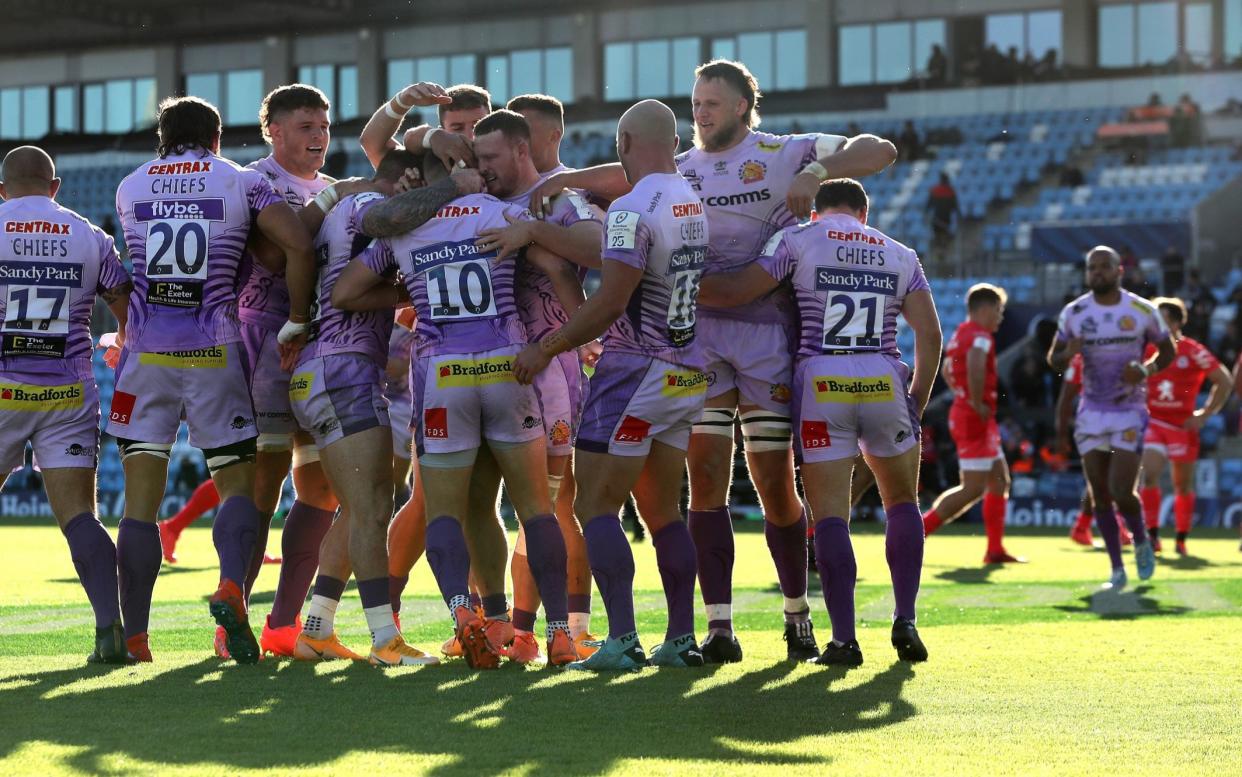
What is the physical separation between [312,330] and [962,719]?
9.95 ft

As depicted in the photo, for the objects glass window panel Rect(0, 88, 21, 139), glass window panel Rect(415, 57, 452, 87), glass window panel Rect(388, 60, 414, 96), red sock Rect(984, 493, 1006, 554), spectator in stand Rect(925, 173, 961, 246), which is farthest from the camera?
glass window panel Rect(0, 88, 21, 139)

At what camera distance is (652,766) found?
14.2 ft

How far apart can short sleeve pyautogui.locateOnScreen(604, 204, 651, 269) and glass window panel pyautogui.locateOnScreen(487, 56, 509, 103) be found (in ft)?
115

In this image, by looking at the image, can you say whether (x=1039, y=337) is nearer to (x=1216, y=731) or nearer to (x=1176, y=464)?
(x=1176, y=464)

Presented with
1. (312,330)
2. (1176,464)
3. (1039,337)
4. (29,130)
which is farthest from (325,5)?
(312,330)

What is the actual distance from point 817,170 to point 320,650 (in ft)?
9.20

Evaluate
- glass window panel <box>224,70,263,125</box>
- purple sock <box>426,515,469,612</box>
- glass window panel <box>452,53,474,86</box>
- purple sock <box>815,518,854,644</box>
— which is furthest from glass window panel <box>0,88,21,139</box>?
purple sock <box>815,518,854,644</box>

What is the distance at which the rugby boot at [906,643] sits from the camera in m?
6.77

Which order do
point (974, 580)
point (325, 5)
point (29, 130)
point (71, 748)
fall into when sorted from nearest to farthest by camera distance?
point (71, 748)
point (974, 580)
point (325, 5)
point (29, 130)

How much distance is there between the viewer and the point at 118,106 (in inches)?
1774

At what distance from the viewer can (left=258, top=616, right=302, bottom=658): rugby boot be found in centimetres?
694

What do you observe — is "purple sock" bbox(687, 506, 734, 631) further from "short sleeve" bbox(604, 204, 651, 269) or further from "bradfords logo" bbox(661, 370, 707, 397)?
"short sleeve" bbox(604, 204, 651, 269)

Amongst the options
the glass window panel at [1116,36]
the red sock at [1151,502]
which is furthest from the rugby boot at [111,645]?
the glass window panel at [1116,36]

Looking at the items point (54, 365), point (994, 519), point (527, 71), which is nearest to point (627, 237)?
point (54, 365)
